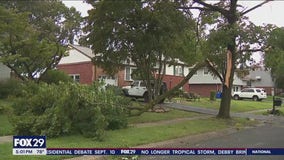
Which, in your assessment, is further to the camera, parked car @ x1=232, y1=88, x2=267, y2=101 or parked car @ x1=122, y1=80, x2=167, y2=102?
parked car @ x1=232, y1=88, x2=267, y2=101

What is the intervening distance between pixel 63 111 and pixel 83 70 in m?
30.9

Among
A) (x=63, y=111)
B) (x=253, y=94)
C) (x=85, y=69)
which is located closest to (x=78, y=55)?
(x=85, y=69)

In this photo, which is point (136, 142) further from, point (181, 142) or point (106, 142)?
point (181, 142)

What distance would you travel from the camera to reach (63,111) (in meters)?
15.0

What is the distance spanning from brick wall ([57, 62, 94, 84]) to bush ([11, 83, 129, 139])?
27.2m

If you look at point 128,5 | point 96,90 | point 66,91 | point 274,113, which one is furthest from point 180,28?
point 274,113

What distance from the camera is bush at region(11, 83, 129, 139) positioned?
48.1 feet

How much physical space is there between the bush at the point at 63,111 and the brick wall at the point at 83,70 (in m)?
27.2

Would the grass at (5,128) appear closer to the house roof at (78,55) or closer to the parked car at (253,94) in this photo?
the house roof at (78,55)

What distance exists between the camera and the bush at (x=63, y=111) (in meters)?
14.7

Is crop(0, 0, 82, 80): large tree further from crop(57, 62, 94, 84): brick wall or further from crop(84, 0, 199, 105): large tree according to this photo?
crop(57, 62, 94, 84): brick wall

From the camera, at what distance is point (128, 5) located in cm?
2122

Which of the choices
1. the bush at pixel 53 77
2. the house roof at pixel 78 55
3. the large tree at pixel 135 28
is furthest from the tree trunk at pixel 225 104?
the house roof at pixel 78 55

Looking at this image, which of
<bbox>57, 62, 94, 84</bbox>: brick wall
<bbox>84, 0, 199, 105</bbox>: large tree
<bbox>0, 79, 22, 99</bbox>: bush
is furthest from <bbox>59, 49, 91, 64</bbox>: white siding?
<bbox>84, 0, 199, 105</bbox>: large tree
